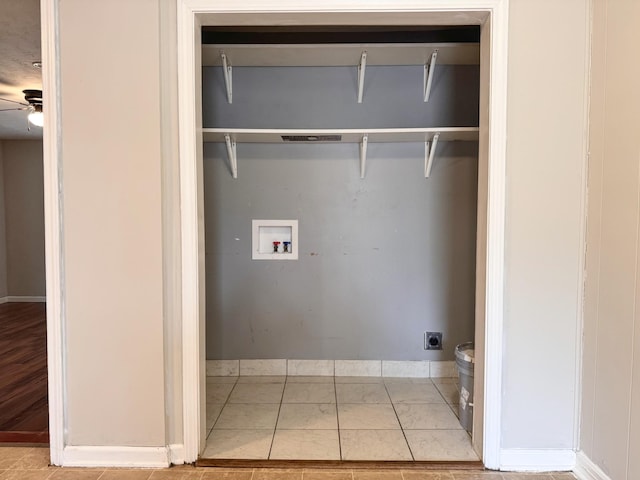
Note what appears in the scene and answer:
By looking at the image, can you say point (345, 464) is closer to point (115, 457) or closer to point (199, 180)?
point (115, 457)

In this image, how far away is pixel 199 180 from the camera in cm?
175

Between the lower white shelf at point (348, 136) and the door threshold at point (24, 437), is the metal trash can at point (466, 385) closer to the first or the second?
the lower white shelf at point (348, 136)

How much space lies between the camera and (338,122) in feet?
8.57

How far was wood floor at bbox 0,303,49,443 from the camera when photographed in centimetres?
201

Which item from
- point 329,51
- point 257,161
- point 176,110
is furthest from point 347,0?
point 257,161

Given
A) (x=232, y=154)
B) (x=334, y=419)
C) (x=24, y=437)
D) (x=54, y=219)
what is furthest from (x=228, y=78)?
(x=24, y=437)

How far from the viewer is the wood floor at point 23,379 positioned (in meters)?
2.01

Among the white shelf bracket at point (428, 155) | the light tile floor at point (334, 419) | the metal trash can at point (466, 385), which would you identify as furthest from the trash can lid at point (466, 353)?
the white shelf bracket at point (428, 155)

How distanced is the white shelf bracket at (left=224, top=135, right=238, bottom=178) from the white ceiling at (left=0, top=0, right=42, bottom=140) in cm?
114

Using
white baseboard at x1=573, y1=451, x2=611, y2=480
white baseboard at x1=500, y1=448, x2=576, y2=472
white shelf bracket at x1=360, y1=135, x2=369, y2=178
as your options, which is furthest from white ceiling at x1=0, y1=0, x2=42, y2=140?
white baseboard at x1=573, y1=451, x2=611, y2=480

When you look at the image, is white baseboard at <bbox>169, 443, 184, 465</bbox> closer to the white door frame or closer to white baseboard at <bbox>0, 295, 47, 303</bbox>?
the white door frame

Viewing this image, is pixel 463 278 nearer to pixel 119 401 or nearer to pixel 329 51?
pixel 329 51

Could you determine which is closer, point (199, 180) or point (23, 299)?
point (199, 180)

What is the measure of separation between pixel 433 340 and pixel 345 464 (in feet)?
4.01
